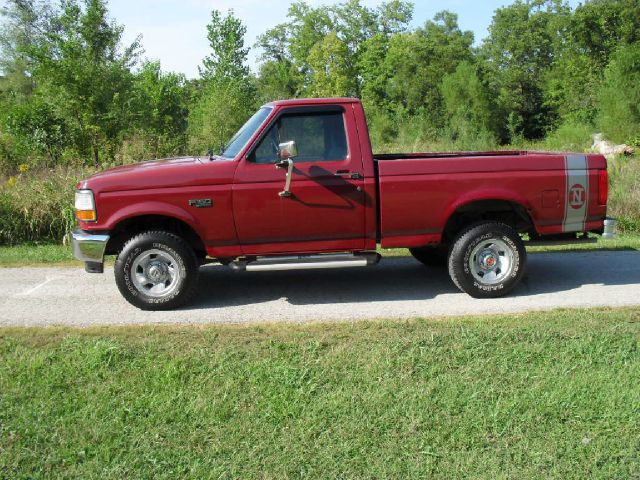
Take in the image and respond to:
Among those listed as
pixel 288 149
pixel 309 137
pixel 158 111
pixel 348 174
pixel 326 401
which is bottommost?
pixel 326 401

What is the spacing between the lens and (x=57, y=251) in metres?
10.0

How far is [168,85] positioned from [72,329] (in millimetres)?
31293

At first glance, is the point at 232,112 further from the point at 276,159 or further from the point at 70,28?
the point at 276,159

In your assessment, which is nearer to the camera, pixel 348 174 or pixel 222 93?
pixel 348 174

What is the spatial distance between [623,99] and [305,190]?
26045mm

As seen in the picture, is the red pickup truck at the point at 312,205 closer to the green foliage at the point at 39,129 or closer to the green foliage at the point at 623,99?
the green foliage at the point at 39,129

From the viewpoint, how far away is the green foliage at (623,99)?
92.4ft

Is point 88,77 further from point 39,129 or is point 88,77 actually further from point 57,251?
point 57,251

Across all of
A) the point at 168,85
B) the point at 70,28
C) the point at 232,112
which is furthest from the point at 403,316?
the point at 168,85

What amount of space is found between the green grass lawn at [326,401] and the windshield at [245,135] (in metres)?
2.04

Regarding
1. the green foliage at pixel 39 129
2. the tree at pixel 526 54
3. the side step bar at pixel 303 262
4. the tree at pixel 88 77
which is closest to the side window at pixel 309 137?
the side step bar at pixel 303 262

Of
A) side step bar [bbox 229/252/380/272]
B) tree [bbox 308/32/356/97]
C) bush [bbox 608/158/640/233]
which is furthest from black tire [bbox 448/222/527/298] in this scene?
tree [bbox 308/32/356/97]

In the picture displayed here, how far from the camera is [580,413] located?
4.36m

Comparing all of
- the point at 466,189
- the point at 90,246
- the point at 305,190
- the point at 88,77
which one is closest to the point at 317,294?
the point at 305,190
